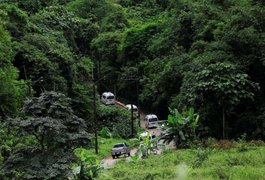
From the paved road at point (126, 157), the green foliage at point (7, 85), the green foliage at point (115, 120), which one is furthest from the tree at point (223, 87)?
the green foliage at point (115, 120)

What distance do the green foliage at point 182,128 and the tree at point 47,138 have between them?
350 inches

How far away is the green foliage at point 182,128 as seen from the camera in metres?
20.8

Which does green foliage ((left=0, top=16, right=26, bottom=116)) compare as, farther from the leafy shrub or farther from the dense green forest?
the leafy shrub

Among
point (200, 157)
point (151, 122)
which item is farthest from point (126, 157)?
point (151, 122)

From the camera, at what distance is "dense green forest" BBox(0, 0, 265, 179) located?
40.7ft

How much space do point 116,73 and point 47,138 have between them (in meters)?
37.9

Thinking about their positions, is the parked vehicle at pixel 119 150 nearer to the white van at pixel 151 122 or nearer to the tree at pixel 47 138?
the white van at pixel 151 122

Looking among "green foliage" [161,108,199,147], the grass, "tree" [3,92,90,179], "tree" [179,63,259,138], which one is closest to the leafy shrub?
the grass

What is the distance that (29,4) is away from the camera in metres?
47.7

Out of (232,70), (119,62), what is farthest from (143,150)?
(119,62)

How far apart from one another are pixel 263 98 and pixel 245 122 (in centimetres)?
167

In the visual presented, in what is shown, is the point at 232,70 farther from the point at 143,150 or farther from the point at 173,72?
the point at 173,72

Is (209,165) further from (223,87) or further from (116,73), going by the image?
(116,73)

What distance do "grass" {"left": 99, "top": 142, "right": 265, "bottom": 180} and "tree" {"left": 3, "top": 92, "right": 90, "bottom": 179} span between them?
2.88m
